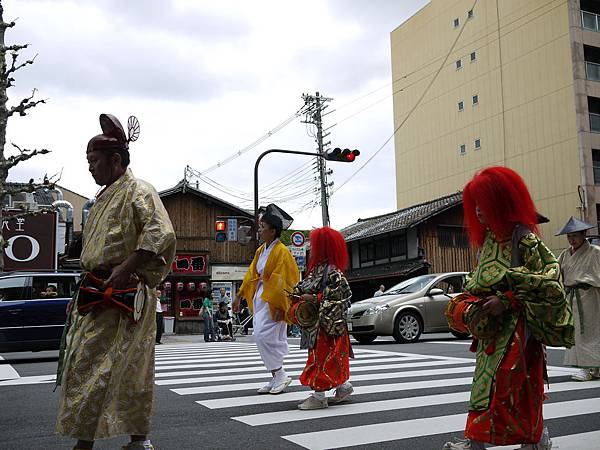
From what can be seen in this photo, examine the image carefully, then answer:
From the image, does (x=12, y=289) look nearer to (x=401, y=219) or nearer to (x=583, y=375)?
(x=583, y=375)

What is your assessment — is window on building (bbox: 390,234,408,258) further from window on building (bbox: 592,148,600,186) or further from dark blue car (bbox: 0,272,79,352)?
dark blue car (bbox: 0,272,79,352)

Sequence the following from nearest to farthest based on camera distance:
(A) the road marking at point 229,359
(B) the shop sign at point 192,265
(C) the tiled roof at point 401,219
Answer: (A) the road marking at point 229,359
(C) the tiled roof at point 401,219
(B) the shop sign at point 192,265

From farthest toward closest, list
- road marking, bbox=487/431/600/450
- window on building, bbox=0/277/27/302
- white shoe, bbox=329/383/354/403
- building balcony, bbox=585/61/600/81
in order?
building balcony, bbox=585/61/600/81 < window on building, bbox=0/277/27/302 < white shoe, bbox=329/383/354/403 < road marking, bbox=487/431/600/450

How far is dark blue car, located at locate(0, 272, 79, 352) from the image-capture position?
1122 centimetres

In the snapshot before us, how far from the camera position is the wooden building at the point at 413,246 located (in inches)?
1111

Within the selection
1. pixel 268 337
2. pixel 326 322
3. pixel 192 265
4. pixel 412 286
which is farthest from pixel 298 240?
pixel 326 322

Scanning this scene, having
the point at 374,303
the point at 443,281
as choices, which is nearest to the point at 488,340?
the point at 374,303

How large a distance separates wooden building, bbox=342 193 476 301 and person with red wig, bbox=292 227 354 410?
22.1m

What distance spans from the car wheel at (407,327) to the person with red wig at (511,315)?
394 inches

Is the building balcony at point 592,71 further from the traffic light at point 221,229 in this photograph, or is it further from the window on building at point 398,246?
the traffic light at point 221,229

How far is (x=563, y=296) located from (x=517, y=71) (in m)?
31.1

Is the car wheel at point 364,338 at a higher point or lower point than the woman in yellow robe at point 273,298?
lower

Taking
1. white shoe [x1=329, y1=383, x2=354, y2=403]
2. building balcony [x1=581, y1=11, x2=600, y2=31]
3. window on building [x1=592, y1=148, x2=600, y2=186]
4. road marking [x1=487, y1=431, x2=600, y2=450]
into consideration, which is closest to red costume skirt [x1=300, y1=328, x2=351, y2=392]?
white shoe [x1=329, y1=383, x2=354, y2=403]

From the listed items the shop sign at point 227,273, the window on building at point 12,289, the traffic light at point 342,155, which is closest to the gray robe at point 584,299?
the window on building at point 12,289
